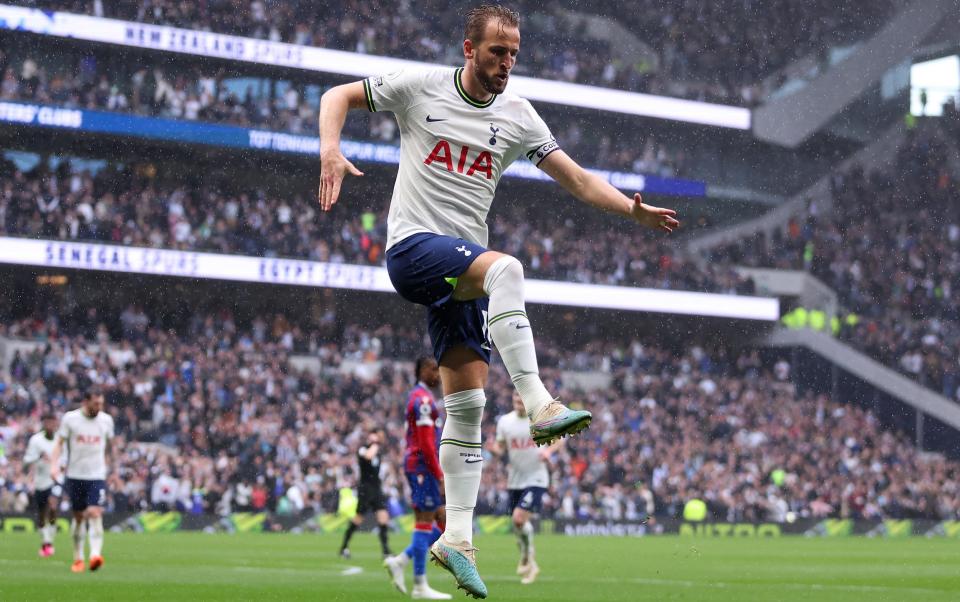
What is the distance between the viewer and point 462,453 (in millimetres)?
6820

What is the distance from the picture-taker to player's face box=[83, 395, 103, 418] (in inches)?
679

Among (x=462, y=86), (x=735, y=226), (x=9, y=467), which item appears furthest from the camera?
(x=735, y=226)

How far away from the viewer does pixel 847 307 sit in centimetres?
4822

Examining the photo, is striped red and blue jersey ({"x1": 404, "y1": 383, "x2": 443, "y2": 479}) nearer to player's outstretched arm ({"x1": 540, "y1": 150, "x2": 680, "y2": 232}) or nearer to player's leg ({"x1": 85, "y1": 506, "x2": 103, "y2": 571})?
player's leg ({"x1": 85, "y1": 506, "x2": 103, "y2": 571})

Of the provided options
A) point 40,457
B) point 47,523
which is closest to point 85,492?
point 47,523

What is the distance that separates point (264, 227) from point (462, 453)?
3477cm

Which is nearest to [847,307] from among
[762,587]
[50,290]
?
[50,290]

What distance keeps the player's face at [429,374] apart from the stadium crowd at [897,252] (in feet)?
115

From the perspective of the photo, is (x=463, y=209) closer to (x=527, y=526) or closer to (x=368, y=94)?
(x=368, y=94)

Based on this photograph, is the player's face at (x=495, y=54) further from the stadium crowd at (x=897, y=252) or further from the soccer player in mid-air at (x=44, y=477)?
the stadium crowd at (x=897, y=252)

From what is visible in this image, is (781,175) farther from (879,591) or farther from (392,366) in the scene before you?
(879,591)

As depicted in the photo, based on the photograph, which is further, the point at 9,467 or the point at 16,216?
the point at 16,216

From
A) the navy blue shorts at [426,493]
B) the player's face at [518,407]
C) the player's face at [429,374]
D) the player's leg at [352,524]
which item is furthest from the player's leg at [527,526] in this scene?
A: the player's leg at [352,524]

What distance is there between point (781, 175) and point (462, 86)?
4835 cm
